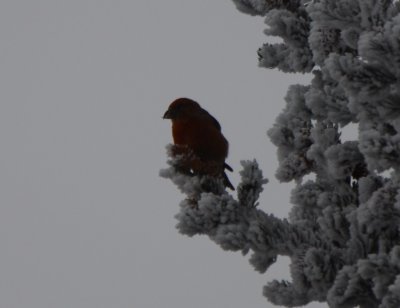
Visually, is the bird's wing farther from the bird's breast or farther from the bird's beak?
the bird's beak

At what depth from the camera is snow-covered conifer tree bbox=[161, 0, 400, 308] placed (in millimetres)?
1804

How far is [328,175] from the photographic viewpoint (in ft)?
8.36

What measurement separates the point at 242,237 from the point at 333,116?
59cm

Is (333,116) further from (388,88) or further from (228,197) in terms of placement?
(228,197)

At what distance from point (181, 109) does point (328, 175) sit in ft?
12.1

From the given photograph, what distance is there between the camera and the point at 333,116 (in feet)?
6.97

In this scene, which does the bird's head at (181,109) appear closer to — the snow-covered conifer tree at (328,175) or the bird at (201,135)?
the bird at (201,135)

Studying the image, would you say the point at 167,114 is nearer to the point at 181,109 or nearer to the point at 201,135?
the point at 181,109

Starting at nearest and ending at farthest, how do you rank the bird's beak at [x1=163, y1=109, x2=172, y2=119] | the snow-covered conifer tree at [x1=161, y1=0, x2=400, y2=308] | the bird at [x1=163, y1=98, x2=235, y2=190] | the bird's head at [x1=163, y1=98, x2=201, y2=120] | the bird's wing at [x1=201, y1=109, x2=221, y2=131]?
the snow-covered conifer tree at [x1=161, y1=0, x2=400, y2=308] < the bird at [x1=163, y1=98, x2=235, y2=190] < the bird's wing at [x1=201, y1=109, x2=221, y2=131] < the bird's head at [x1=163, y1=98, x2=201, y2=120] < the bird's beak at [x1=163, y1=109, x2=172, y2=119]

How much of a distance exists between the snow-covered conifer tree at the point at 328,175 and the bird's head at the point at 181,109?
3.31m

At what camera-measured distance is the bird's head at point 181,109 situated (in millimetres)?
6043

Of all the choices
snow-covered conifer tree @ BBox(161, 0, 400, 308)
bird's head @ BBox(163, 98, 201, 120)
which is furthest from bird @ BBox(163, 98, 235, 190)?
snow-covered conifer tree @ BBox(161, 0, 400, 308)

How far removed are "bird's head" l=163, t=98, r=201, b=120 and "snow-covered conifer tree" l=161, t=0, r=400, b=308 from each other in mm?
3306

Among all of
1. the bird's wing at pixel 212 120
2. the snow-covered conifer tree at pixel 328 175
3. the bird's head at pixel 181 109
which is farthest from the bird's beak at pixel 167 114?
the snow-covered conifer tree at pixel 328 175
